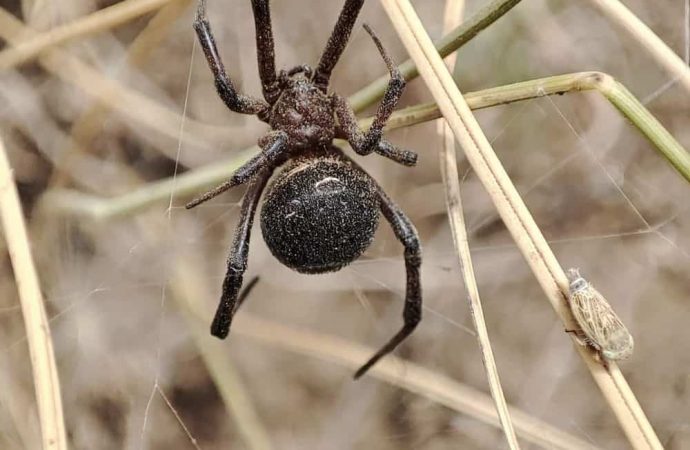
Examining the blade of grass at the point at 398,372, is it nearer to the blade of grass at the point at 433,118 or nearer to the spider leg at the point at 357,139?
the blade of grass at the point at 433,118

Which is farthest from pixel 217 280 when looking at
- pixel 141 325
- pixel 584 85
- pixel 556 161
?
pixel 584 85

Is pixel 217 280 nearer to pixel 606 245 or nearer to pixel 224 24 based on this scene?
pixel 224 24

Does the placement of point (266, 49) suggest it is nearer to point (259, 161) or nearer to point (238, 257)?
point (259, 161)

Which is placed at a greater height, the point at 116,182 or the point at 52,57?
the point at 52,57

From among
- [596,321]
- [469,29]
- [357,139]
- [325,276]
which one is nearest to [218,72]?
[357,139]

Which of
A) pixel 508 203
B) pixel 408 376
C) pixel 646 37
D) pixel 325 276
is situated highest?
pixel 646 37

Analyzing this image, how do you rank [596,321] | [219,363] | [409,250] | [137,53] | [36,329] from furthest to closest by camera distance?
[219,363] < [137,53] < [409,250] < [36,329] < [596,321]
